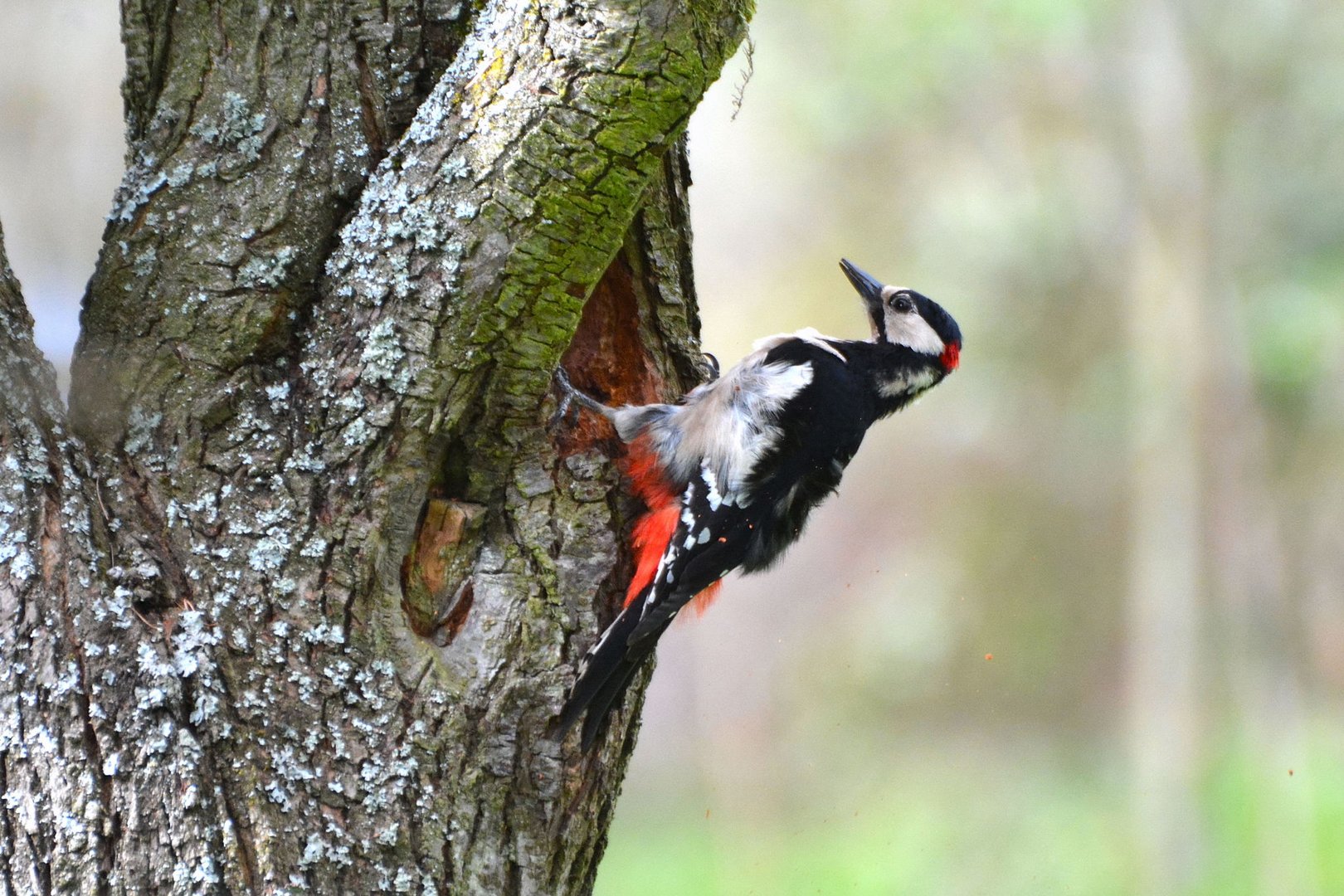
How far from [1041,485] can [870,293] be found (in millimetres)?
2876

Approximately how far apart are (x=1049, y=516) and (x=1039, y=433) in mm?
433

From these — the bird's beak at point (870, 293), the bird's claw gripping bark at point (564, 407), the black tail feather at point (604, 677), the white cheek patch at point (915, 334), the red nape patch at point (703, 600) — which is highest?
the bird's beak at point (870, 293)

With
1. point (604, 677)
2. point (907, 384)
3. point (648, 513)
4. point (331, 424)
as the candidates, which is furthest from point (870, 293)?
point (331, 424)

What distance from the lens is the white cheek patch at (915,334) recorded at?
2.55 meters

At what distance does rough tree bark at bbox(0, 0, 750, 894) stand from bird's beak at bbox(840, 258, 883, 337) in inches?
55.5

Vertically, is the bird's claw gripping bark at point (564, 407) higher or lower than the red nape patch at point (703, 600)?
higher

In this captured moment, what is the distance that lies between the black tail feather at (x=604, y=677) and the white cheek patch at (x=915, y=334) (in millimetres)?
1280

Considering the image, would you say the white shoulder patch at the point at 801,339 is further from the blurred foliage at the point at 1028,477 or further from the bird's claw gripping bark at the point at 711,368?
the blurred foliage at the point at 1028,477

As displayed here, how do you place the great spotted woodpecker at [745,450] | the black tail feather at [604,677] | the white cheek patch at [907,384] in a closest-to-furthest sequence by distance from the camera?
the black tail feather at [604,677] → the great spotted woodpecker at [745,450] → the white cheek patch at [907,384]

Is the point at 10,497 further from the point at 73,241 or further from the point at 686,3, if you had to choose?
the point at 73,241

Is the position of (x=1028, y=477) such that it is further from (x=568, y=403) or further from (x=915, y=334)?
(x=568, y=403)

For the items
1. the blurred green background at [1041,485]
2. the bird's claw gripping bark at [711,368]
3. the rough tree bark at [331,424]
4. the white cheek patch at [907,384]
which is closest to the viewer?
the rough tree bark at [331,424]

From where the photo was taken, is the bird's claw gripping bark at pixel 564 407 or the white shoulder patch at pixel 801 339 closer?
the bird's claw gripping bark at pixel 564 407

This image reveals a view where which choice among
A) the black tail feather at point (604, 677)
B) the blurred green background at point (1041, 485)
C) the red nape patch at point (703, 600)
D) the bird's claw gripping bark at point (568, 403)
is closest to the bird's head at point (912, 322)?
the red nape patch at point (703, 600)
